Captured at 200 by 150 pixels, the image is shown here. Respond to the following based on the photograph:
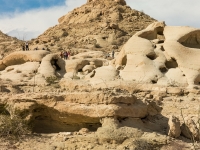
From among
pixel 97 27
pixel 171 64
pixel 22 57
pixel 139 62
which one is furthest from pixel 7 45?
pixel 171 64

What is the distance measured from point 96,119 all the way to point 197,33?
27.1ft

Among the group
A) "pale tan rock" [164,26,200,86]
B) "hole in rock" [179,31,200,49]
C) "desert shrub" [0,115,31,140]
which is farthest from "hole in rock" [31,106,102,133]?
"hole in rock" [179,31,200,49]

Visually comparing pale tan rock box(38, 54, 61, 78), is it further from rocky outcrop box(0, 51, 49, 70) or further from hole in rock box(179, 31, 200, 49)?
hole in rock box(179, 31, 200, 49)

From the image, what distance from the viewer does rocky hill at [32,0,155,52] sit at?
93.1 ft

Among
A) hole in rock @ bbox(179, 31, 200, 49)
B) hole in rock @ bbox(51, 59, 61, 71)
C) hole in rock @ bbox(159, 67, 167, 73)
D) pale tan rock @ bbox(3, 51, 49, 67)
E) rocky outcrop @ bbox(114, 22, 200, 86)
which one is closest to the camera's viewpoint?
rocky outcrop @ bbox(114, 22, 200, 86)

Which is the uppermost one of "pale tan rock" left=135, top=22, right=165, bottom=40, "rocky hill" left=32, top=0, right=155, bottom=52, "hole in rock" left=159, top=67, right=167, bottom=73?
"rocky hill" left=32, top=0, right=155, bottom=52

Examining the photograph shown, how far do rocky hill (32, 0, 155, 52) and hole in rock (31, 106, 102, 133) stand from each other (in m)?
19.3

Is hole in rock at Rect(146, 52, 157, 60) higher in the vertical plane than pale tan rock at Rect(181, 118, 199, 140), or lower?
higher

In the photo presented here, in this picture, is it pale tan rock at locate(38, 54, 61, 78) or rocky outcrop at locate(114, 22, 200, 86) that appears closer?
rocky outcrop at locate(114, 22, 200, 86)

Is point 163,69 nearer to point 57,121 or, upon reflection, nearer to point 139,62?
point 139,62

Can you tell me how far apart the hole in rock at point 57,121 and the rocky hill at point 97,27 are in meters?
19.3

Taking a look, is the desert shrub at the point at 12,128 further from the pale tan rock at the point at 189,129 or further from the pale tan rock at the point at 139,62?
the pale tan rock at the point at 139,62

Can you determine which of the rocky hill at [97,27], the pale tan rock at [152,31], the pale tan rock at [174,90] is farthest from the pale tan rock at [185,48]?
the rocky hill at [97,27]

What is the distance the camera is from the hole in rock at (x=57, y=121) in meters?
5.69
